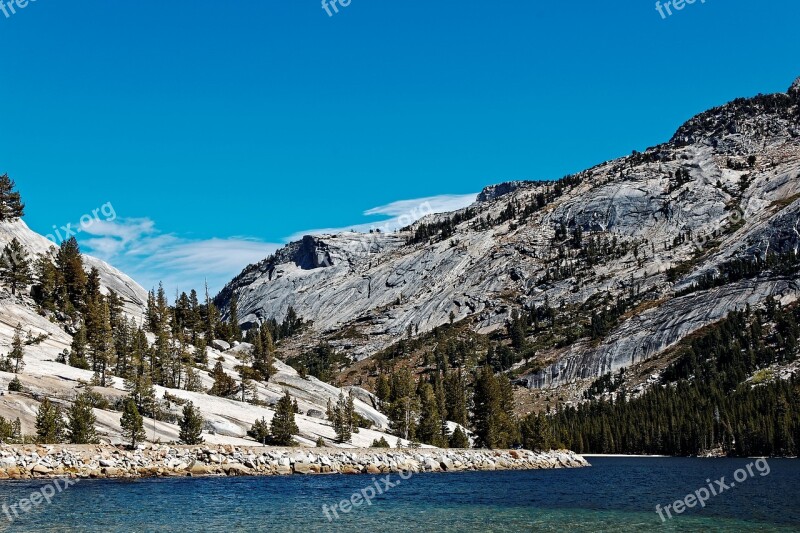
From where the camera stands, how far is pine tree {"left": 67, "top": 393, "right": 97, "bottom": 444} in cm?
7438

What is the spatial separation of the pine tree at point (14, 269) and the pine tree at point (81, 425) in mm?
64321

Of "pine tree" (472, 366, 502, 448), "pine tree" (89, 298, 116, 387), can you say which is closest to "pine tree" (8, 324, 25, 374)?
"pine tree" (89, 298, 116, 387)

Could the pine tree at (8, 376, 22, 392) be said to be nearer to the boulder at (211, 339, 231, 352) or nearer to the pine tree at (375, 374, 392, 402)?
the boulder at (211, 339, 231, 352)

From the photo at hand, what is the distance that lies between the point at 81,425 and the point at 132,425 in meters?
5.24

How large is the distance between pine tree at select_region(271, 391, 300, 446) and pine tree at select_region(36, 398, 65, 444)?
93.6ft

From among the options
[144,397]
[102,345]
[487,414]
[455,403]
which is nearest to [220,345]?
[455,403]

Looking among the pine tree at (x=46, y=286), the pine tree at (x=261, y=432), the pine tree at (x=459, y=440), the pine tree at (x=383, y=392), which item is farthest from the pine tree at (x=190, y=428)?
the pine tree at (x=383, y=392)

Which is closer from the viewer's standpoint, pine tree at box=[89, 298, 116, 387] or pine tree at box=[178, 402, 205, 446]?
pine tree at box=[178, 402, 205, 446]

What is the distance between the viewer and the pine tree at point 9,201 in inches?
5118

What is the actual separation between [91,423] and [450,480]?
42.8 meters

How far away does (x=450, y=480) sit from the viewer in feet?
277

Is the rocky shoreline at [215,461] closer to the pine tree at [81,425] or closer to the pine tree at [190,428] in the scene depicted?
the pine tree at [81,425]

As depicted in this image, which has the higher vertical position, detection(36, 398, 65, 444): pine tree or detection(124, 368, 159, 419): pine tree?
detection(124, 368, 159, 419): pine tree

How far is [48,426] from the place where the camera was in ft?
240
